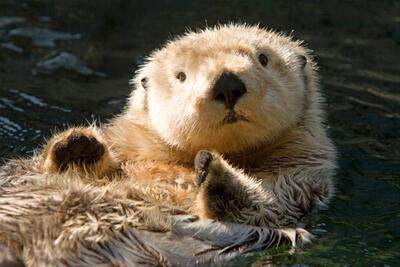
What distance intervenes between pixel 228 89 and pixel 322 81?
12.3 ft

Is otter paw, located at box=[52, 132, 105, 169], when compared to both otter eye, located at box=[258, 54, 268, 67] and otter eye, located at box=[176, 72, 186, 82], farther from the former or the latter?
otter eye, located at box=[258, 54, 268, 67]

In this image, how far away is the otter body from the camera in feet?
15.5

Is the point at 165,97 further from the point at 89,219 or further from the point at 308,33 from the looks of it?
the point at 308,33

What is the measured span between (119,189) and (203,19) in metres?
5.23

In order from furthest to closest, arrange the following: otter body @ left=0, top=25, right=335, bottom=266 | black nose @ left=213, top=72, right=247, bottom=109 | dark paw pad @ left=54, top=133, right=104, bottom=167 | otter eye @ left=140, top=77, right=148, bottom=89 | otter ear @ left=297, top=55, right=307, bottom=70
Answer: otter eye @ left=140, top=77, right=148, bottom=89 < otter ear @ left=297, top=55, right=307, bottom=70 < dark paw pad @ left=54, top=133, right=104, bottom=167 < black nose @ left=213, top=72, right=247, bottom=109 < otter body @ left=0, top=25, right=335, bottom=266

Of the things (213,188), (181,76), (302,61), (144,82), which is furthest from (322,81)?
(213,188)

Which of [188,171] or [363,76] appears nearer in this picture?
[188,171]

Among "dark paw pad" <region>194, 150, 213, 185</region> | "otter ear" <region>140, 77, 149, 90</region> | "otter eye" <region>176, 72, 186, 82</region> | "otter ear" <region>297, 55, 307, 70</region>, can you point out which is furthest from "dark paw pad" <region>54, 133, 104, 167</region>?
"otter ear" <region>297, 55, 307, 70</region>

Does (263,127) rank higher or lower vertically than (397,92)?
lower

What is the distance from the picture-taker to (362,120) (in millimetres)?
7816

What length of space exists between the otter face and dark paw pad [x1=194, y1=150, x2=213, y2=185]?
1.05 ft

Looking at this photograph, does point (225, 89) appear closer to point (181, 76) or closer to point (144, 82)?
point (181, 76)

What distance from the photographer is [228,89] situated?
509 centimetres

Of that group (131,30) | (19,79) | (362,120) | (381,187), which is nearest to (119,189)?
(381,187)
